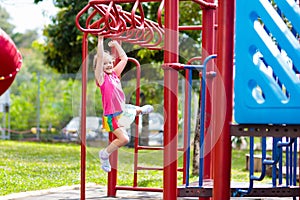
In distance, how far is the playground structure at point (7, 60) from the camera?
3.69 meters

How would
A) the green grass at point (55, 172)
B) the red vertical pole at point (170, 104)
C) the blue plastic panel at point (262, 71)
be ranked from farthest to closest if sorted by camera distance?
the green grass at point (55, 172), the red vertical pole at point (170, 104), the blue plastic panel at point (262, 71)

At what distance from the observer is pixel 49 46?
17938 mm

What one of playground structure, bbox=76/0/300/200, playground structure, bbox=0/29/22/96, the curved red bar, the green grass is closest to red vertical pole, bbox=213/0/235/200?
playground structure, bbox=76/0/300/200

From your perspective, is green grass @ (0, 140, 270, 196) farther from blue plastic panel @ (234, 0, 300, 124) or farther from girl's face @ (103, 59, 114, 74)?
blue plastic panel @ (234, 0, 300, 124)

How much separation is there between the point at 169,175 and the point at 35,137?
51.8 ft

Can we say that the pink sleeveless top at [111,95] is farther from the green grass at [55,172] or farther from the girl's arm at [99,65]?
the green grass at [55,172]

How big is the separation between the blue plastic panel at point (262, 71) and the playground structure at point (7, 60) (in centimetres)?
128

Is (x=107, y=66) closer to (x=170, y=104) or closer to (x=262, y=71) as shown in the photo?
(x=170, y=104)

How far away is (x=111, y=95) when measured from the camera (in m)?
5.24

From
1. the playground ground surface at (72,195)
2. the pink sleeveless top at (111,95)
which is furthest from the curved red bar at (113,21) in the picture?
the playground ground surface at (72,195)

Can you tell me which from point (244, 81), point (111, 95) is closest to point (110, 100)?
point (111, 95)

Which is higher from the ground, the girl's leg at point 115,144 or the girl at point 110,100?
the girl at point 110,100

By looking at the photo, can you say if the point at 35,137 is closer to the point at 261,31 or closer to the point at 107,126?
the point at 107,126

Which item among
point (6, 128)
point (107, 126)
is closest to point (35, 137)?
point (6, 128)
